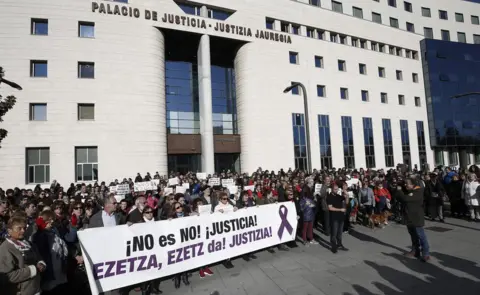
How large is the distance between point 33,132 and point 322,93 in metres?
27.4

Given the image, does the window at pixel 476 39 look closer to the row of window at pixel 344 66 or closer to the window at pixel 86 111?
the row of window at pixel 344 66

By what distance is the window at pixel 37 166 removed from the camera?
64.1 ft

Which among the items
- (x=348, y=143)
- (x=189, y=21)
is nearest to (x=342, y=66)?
(x=348, y=143)

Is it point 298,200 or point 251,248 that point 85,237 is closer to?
point 251,248

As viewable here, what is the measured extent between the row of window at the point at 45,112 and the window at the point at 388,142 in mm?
32493

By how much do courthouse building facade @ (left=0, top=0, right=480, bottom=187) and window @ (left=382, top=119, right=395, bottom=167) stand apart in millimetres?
200

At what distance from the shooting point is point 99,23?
2156 cm

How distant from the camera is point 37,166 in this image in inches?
773

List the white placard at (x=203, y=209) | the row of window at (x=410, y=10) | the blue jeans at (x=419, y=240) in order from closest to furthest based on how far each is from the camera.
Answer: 1. the blue jeans at (x=419, y=240)
2. the white placard at (x=203, y=209)
3. the row of window at (x=410, y=10)

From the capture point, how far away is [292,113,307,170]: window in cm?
2841

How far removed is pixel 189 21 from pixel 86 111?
39.2 ft

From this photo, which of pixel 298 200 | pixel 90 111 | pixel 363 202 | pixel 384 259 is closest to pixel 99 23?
pixel 90 111

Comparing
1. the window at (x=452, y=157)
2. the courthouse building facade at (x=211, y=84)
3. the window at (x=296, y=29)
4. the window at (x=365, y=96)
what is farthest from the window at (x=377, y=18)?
the window at (x=452, y=157)

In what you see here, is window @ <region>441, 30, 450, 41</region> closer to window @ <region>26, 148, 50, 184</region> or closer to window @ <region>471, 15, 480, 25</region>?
window @ <region>471, 15, 480, 25</region>
